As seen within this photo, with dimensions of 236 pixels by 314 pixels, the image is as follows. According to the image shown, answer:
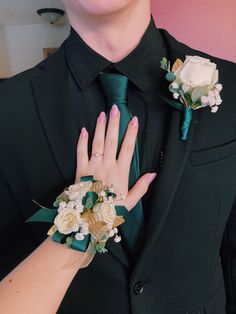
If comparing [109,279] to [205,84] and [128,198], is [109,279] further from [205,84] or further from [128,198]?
[205,84]

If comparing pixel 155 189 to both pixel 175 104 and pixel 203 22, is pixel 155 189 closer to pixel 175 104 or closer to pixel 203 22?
pixel 175 104

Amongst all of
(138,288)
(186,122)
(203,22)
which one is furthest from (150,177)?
(203,22)

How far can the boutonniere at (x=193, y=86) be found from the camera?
71cm

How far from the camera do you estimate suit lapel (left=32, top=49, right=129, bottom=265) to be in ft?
2.46

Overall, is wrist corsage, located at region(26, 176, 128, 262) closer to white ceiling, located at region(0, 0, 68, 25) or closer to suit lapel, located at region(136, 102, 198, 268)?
suit lapel, located at region(136, 102, 198, 268)

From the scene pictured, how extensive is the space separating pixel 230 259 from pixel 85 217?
53 centimetres

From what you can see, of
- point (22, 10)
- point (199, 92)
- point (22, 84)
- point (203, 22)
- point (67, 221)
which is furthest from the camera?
point (22, 10)

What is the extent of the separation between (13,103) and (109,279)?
0.45 m

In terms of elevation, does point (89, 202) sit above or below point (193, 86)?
below

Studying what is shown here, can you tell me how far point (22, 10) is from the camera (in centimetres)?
212

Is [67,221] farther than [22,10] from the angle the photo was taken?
No

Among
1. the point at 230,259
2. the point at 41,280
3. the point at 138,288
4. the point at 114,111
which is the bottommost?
the point at 230,259

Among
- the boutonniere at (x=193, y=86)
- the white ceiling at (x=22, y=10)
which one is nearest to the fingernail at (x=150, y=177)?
the boutonniere at (x=193, y=86)

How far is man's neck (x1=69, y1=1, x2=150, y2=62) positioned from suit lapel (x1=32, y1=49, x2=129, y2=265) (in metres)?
0.09
